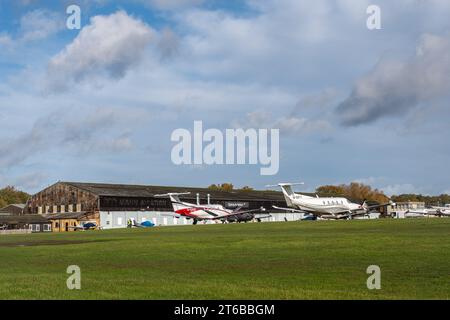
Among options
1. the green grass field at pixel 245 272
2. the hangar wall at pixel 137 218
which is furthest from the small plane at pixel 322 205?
the green grass field at pixel 245 272

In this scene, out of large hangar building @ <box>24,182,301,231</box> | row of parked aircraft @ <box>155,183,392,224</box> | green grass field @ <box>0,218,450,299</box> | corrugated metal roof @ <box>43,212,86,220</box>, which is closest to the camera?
green grass field @ <box>0,218,450,299</box>

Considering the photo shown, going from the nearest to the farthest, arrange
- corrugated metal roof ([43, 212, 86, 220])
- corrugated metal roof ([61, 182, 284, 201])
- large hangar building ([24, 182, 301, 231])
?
1. corrugated metal roof ([43, 212, 86, 220])
2. large hangar building ([24, 182, 301, 231])
3. corrugated metal roof ([61, 182, 284, 201])

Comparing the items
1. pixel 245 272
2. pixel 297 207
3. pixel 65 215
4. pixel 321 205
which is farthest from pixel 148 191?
pixel 245 272

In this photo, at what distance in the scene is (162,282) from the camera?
20422 mm

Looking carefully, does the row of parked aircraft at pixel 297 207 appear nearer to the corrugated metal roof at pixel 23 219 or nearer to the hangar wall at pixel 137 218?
the hangar wall at pixel 137 218

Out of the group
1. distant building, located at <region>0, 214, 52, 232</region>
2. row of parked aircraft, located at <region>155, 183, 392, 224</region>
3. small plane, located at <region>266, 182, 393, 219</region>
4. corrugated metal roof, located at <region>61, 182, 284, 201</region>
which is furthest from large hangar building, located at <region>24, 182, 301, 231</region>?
small plane, located at <region>266, 182, 393, 219</region>

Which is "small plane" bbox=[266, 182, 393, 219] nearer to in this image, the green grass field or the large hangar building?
the large hangar building

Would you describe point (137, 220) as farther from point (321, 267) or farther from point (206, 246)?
point (321, 267)

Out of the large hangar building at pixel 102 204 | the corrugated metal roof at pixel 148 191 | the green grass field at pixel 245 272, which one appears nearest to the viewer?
the green grass field at pixel 245 272

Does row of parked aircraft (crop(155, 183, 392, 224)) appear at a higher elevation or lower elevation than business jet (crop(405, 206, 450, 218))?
higher

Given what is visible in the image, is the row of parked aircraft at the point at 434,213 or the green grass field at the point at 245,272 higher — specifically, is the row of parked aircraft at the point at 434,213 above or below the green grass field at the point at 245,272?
below
